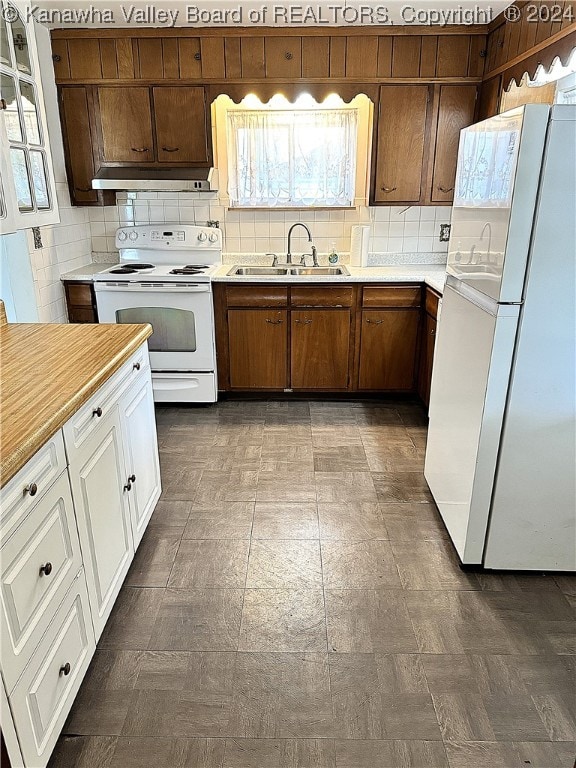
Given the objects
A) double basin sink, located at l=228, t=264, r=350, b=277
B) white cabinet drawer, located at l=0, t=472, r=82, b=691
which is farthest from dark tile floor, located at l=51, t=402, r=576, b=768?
double basin sink, located at l=228, t=264, r=350, b=277

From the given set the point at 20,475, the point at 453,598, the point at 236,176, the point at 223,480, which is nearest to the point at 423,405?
the point at 223,480

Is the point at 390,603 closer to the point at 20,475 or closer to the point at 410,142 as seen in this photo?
the point at 20,475

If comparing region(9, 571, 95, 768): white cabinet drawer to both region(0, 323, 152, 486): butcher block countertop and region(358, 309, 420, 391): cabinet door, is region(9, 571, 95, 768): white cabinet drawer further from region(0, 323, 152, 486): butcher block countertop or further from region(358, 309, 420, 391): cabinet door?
region(358, 309, 420, 391): cabinet door

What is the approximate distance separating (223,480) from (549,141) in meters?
2.12

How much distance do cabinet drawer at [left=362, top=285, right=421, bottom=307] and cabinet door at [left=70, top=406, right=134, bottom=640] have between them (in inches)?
85.4

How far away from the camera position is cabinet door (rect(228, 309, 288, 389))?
3.66 m

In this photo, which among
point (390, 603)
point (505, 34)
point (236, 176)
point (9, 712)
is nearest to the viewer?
point (9, 712)

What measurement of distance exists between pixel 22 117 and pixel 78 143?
1.80m

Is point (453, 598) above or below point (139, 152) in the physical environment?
below

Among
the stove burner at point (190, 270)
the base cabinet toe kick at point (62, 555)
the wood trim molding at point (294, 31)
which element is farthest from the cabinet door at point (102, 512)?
the wood trim molding at point (294, 31)

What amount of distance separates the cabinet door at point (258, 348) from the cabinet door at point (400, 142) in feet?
3.67

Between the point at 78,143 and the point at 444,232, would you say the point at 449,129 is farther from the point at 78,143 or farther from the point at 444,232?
the point at 78,143

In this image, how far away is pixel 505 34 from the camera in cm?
307

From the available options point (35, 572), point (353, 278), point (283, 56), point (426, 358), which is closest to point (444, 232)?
point (353, 278)
